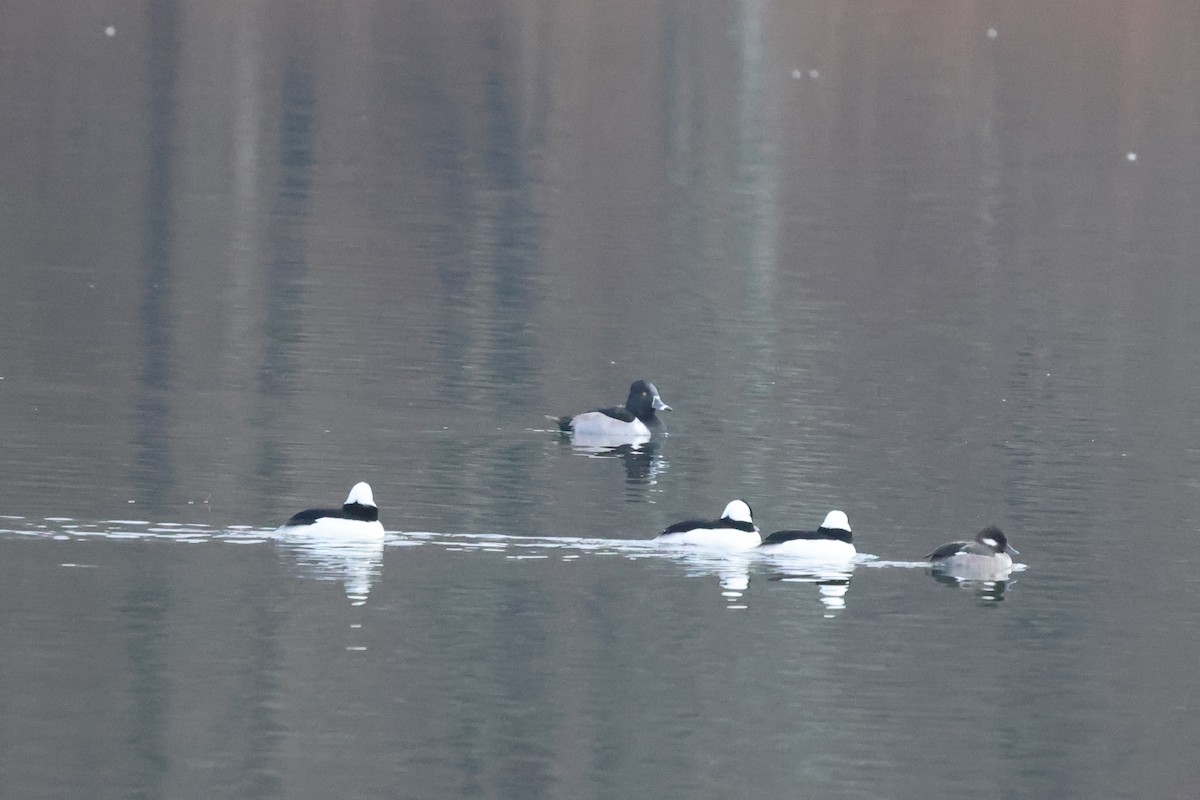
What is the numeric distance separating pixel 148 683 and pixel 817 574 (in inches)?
258

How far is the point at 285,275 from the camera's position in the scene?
3738cm

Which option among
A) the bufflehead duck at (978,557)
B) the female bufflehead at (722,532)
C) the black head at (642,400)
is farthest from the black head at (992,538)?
the black head at (642,400)

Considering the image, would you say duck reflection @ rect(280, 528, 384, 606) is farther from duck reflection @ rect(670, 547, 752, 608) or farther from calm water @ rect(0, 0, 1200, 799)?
duck reflection @ rect(670, 547, 752, 608)

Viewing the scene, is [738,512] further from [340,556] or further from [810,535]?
[340,556]

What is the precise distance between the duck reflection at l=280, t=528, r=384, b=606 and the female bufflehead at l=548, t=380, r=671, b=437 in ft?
22.5

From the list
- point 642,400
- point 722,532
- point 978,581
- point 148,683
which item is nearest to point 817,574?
point 722,532

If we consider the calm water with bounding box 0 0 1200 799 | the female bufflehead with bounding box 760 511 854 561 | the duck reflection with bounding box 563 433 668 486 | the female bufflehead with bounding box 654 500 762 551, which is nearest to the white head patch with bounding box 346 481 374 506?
the calm water with bounding box 0 0 1200 799

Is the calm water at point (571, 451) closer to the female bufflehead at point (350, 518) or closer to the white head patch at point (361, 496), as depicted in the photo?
the female bufflehead at point (350, 518)

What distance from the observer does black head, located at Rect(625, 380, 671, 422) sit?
2816 centimetres

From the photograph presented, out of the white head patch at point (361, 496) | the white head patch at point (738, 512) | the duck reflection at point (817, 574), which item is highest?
the white head patch at point (361, 496)

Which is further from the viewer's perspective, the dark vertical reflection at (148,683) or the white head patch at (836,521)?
the white head patch at (836,521)

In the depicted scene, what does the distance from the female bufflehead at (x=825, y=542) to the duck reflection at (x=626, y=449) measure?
16.6 ft

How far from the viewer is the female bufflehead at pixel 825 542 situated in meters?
20.8

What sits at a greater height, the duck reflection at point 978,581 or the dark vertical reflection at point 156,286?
the dark vertical reflection at point 156,286
